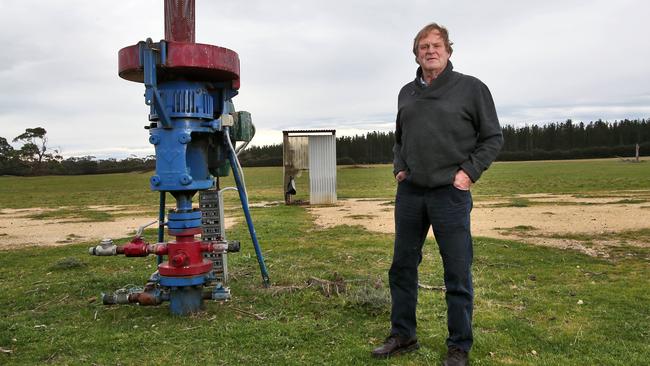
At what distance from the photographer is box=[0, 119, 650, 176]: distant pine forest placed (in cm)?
6794

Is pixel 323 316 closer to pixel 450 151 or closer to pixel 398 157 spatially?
pixel 398 157

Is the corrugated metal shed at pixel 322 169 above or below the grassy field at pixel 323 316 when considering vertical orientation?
above

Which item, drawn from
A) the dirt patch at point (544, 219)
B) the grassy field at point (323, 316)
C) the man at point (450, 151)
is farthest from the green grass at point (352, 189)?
the man at point (450, 151)

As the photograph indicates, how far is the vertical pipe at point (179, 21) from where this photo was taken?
4723 millimetres

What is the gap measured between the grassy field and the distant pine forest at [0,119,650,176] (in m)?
60.0

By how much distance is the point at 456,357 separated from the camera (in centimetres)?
362

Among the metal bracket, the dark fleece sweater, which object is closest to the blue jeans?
the dark fleece sweater

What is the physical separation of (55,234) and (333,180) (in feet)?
30.4

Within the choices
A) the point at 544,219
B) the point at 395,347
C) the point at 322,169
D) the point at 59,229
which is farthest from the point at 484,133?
the point at 322,169

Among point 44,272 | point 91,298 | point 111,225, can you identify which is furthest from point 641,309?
point 111,225

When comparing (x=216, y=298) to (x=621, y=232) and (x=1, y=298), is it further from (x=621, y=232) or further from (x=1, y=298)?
(x=621, y=232)

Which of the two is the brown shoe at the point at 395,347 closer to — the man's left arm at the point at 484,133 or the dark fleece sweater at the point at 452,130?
the dark fleece sweater at the point at 452,130

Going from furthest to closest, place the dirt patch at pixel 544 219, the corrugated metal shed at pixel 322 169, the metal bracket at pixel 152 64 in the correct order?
the corrugated metal shed at pixel 322 169, the dirt patch at pixel 544 219, the metal bracket at pixel 152 64

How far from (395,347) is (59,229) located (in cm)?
1106
